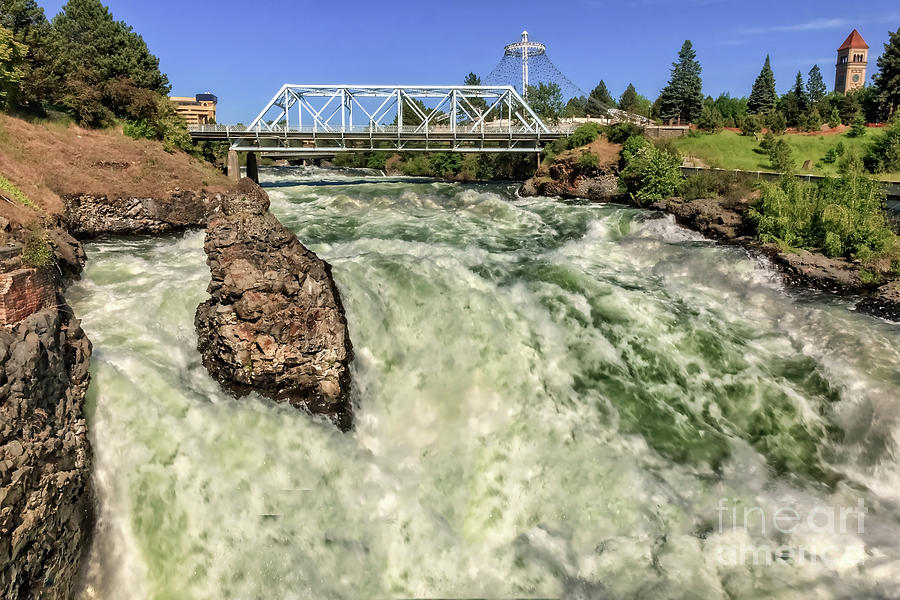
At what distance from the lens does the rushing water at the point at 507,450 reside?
9.41 metres

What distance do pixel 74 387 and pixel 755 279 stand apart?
A: 2338cm

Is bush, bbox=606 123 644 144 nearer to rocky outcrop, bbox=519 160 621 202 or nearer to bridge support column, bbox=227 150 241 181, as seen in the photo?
rocky outcrop, bbox=519 160 621 202

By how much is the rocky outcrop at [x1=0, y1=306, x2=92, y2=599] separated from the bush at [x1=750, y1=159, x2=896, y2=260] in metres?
27.1

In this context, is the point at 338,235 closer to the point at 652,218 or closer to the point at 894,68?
the point at 652,218

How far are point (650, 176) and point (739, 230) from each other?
1190cm

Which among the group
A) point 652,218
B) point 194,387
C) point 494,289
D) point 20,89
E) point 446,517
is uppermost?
point 20,89

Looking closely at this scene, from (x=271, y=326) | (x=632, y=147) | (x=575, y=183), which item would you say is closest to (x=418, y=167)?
(x=575, y=183)

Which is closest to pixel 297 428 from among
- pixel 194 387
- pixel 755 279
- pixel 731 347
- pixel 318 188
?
pixel 194 387

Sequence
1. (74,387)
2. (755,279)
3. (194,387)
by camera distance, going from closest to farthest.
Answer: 1. (74,387)
2. (194,387)
3. (755,279)

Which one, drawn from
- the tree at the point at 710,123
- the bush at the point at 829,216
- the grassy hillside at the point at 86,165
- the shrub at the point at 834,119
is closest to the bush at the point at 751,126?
the tree at the point at 710,123

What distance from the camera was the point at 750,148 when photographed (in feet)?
163

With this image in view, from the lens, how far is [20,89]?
3253 centimetres

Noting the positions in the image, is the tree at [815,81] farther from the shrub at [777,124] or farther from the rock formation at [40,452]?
the rock formation at [40,452]

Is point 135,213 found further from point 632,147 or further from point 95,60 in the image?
point 632,147
